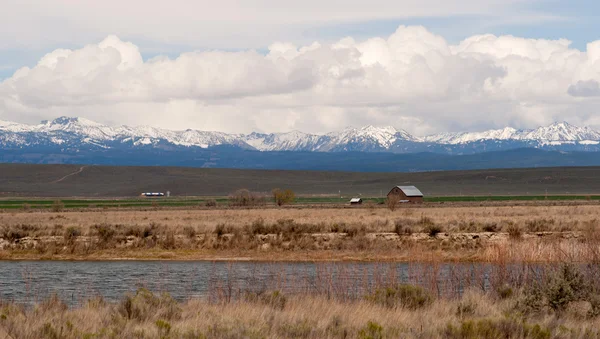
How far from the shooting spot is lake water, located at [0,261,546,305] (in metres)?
20.5

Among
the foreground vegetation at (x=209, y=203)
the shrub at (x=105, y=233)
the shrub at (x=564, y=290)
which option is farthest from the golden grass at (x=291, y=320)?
the foreground vegetation at (x=209, y=203)

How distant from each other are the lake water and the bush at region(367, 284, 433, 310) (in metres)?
1.52

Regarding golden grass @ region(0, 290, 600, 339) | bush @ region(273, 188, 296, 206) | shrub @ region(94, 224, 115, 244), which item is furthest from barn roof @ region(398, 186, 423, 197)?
golden grass @ region(0, 290, 600, 339)

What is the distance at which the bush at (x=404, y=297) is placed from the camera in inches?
679

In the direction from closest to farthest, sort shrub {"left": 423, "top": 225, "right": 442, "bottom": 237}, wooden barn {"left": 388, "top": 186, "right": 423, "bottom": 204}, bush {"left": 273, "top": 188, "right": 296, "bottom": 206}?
1. shrub {"left": 423, "top": 225, "right": 442, "bottom": 237}
2. bush {"left": 273, "top": 188, "right": 296, "bottom": 206}
3. wooden barn {"left": 388, "top": 186, "right": 423, "bottom": 204}

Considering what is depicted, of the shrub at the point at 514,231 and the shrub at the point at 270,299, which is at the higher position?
the shrub at the point at 270,299

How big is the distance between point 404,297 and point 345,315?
2449 millimetres

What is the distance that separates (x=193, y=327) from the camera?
545 inches

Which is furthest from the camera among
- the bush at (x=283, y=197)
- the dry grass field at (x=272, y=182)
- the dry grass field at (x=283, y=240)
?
the dry grass field at (x=272, y=182)

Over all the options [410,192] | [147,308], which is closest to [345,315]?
[147,308]

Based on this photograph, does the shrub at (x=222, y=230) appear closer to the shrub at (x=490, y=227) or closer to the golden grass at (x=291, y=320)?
the shrub at (x=490, y=227)

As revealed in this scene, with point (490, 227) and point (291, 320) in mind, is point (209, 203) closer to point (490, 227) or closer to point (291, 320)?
point (490, 227)

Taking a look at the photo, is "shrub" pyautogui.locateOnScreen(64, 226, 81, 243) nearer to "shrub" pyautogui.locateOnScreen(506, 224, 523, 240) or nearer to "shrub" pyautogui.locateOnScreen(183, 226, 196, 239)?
"shrub" pyautogui.locateOnScreen(183, 226, 196, 239)

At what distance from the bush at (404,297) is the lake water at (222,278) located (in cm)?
152
